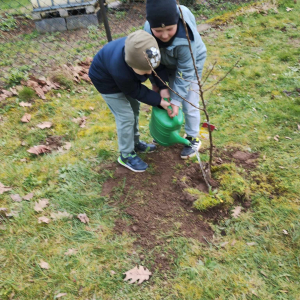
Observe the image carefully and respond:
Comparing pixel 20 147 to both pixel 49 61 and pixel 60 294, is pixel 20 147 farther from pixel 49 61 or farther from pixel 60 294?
pixel 49 61

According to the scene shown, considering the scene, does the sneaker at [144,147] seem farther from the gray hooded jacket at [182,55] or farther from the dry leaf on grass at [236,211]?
the dry leaf on grass at [236,211]

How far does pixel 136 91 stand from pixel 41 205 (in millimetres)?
1348

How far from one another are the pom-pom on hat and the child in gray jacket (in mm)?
243

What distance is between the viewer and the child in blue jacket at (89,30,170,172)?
1.75m

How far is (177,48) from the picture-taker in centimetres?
214

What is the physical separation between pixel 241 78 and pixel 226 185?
2543 millimetres

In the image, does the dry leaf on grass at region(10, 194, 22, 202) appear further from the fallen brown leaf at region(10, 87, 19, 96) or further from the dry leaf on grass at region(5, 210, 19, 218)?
the fallen brown leaf at region(10, 87, 19, 96)

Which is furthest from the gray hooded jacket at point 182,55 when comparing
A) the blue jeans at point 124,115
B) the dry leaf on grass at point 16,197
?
the dry leaf on grass at point 16,197

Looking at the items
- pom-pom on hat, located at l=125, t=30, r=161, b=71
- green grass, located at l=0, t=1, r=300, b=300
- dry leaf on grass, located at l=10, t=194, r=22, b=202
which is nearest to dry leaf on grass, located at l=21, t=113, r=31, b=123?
green grass, located at l=0, t=1, r=300, b=300

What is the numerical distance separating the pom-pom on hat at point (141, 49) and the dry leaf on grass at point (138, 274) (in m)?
1.45

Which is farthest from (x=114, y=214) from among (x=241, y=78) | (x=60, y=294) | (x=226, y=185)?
(x=241, y=78)

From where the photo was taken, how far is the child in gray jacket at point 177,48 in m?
1.86

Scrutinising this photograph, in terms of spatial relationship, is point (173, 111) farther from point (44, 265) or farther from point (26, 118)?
point (26, 118)

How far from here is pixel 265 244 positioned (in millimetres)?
2012
